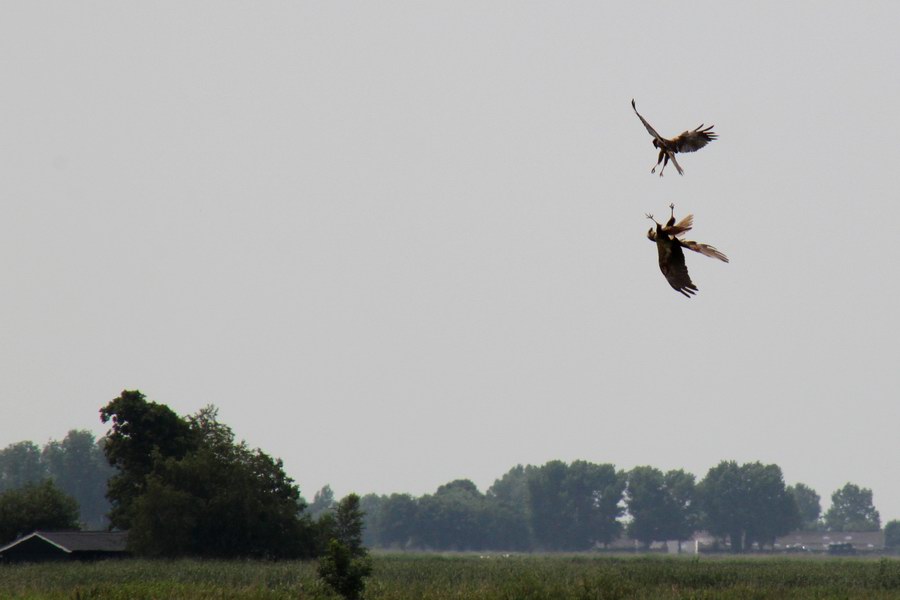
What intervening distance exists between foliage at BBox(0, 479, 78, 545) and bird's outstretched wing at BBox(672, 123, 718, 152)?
214 feet

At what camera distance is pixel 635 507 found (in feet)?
656

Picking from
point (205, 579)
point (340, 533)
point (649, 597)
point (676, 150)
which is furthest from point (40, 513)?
point (676, 150)

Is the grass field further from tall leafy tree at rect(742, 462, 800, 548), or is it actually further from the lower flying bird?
tall leafy tree at rect(742, 462, 800, 548)

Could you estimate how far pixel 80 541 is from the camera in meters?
60.2

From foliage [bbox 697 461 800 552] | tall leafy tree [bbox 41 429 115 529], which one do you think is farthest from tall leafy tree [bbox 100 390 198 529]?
foliage [bbox 697 461 800 552]

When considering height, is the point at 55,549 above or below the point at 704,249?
below

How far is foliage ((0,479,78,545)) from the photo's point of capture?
6775 centimetres

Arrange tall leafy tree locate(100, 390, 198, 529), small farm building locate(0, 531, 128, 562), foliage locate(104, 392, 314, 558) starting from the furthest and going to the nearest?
tall leafy tree locate(100, 390, 198, 529), foliage locate(104, 392, 314, 558), small farm building locate(0, 531, 128, 562)

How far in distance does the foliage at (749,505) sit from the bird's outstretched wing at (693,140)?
190094 millimetres

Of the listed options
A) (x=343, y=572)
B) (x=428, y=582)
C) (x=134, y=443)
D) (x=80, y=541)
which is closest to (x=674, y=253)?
(x=343, y=572)

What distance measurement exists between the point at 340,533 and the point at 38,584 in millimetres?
24960

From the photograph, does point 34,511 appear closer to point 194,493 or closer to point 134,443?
point 134,443

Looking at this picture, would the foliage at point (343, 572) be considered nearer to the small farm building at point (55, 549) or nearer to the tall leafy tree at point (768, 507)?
the small farm building at point (55, 549)

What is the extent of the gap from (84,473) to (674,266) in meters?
190
